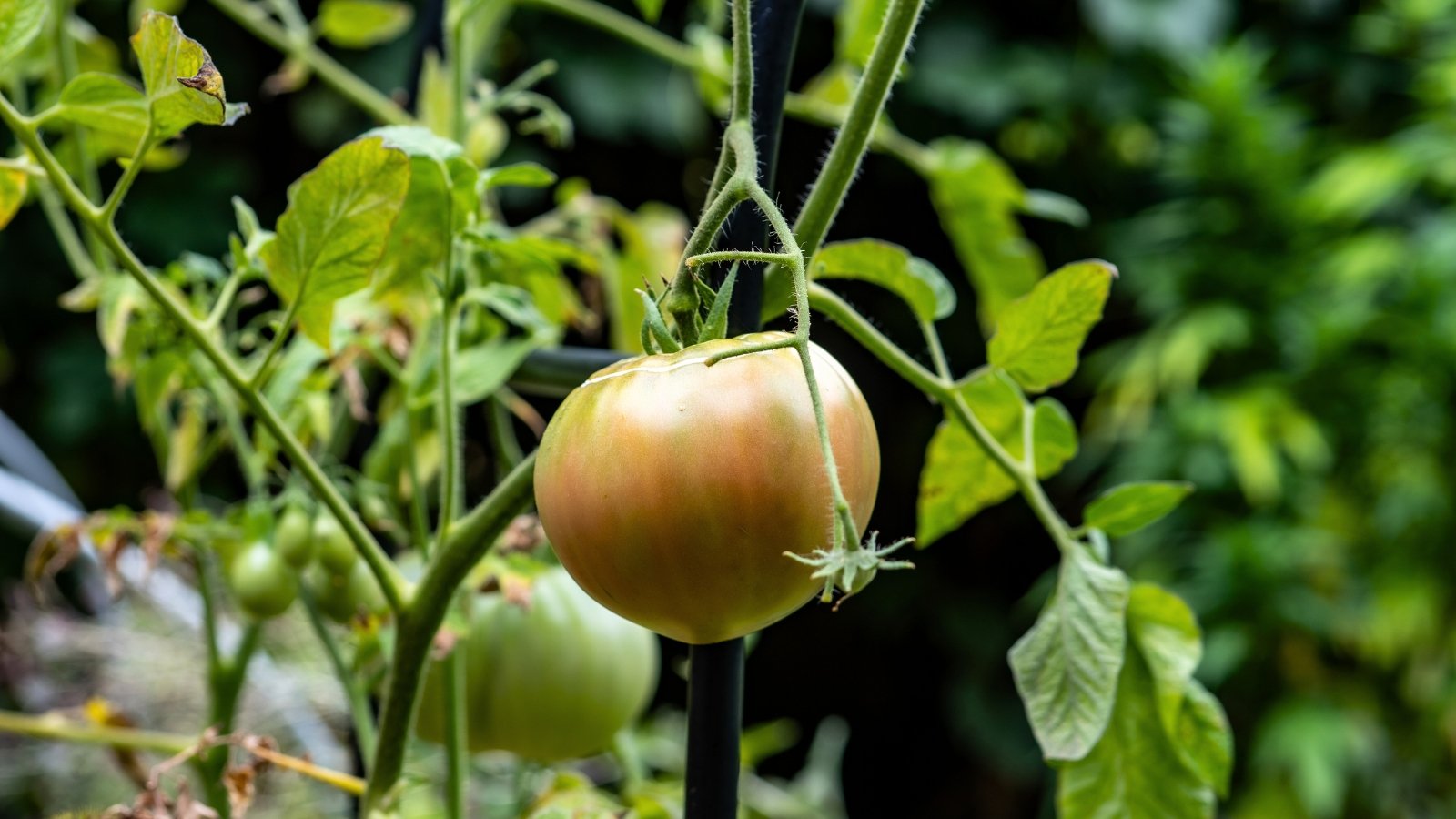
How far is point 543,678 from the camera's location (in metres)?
0.36

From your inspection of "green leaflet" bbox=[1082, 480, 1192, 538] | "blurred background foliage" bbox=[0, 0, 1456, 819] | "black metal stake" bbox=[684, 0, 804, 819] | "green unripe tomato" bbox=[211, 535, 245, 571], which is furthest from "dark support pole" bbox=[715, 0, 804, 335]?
"blurred background foliage" bbox=[0, 0, 1456, 819]

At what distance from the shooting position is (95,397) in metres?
1.45

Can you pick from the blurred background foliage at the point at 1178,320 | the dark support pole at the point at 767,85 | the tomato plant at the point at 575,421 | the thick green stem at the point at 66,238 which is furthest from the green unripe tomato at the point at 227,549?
the blurred background foliage at the point at 1178,320

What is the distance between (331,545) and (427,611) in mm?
84

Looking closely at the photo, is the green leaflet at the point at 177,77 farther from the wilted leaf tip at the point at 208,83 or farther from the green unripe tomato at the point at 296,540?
the green unripe tomato at the point at 296,540

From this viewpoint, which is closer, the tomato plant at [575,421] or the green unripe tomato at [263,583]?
the tomato plant at [575,421]

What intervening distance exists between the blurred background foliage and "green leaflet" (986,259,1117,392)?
1.18 meters

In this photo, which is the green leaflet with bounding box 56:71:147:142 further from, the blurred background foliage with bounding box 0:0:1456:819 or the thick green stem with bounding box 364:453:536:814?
the blurred background foliage with bounding box 0:0:1456:819

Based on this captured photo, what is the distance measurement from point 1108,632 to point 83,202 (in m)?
0.23

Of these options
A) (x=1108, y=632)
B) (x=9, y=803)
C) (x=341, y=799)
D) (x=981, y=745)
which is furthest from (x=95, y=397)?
(x=1108, y=632)

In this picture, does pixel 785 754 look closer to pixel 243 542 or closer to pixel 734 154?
pixel 243 542

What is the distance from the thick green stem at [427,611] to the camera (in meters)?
0.23

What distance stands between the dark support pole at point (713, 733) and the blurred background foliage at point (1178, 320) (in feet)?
3.92

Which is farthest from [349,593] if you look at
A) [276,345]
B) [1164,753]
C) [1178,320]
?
[1178,320]
